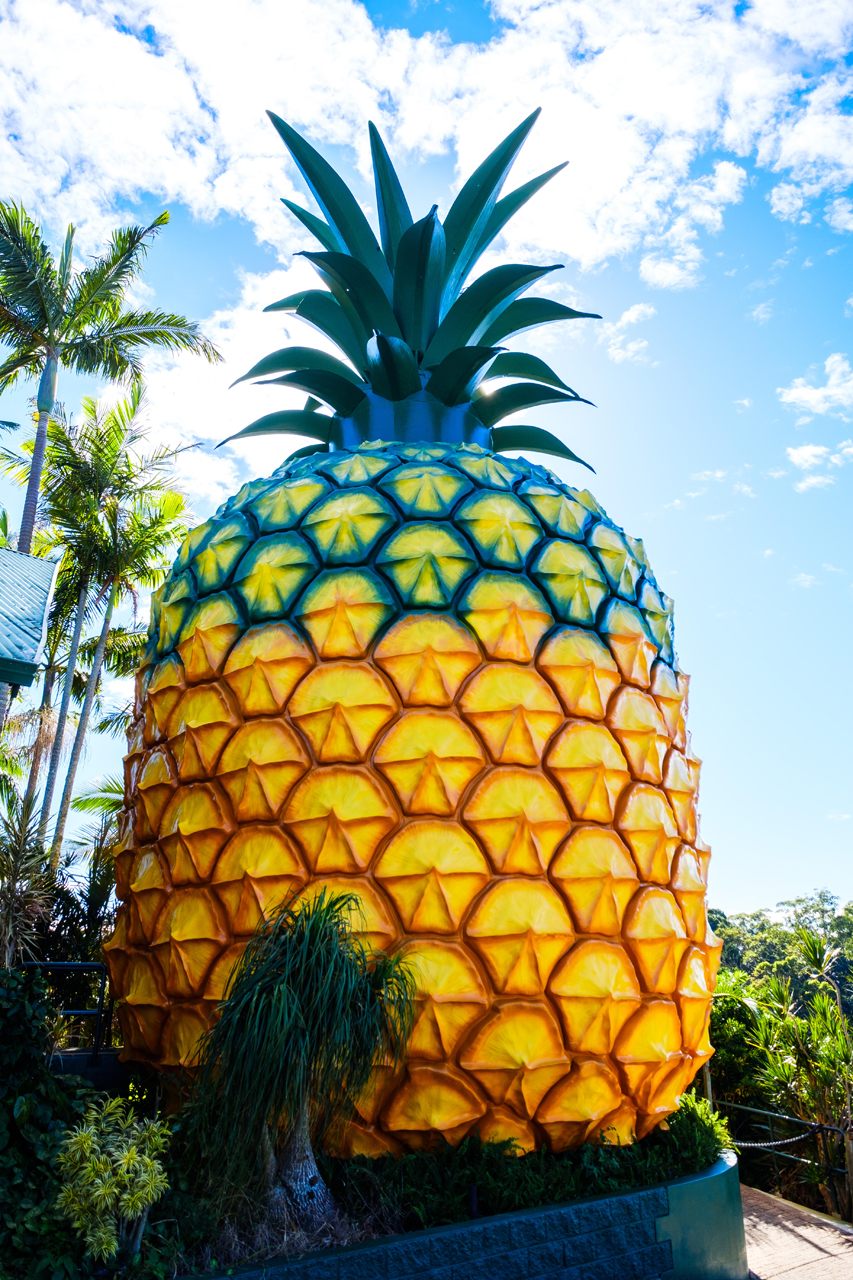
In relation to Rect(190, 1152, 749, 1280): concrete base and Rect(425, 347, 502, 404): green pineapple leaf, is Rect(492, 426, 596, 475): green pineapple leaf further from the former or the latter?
Rect(190, 1152, 749, 1280): concrete base

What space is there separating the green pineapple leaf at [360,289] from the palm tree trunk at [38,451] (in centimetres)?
1109

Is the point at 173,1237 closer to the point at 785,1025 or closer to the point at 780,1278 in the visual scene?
the point at 780,1278

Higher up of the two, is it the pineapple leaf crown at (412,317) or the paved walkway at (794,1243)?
the pineapple leaf crown at (412,317)

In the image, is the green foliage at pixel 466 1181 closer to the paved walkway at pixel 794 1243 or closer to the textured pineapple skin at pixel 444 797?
the textured pineapple skin at pixel 444 797

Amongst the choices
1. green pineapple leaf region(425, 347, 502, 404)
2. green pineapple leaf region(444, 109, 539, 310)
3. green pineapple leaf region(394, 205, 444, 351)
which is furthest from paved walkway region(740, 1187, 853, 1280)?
green pineapple leaf region(444, 109, 539, 310)

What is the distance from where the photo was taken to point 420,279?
5.89m

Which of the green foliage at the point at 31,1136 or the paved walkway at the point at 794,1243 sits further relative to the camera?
the paved walkway at the point at 794,1243

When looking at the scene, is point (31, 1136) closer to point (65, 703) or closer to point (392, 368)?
point (392, 368)

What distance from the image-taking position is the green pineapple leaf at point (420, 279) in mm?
5691

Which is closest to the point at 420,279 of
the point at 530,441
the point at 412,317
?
the point at 412,317

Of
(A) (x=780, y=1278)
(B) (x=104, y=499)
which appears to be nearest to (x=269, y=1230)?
(A) (x=780, y=1278)

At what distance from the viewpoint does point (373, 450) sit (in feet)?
18.4

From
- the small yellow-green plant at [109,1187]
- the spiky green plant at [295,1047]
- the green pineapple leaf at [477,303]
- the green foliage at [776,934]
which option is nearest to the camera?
the small yellow-green plant at [109,1187]

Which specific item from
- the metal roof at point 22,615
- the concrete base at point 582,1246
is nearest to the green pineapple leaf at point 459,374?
the metal roof at point 22,615
